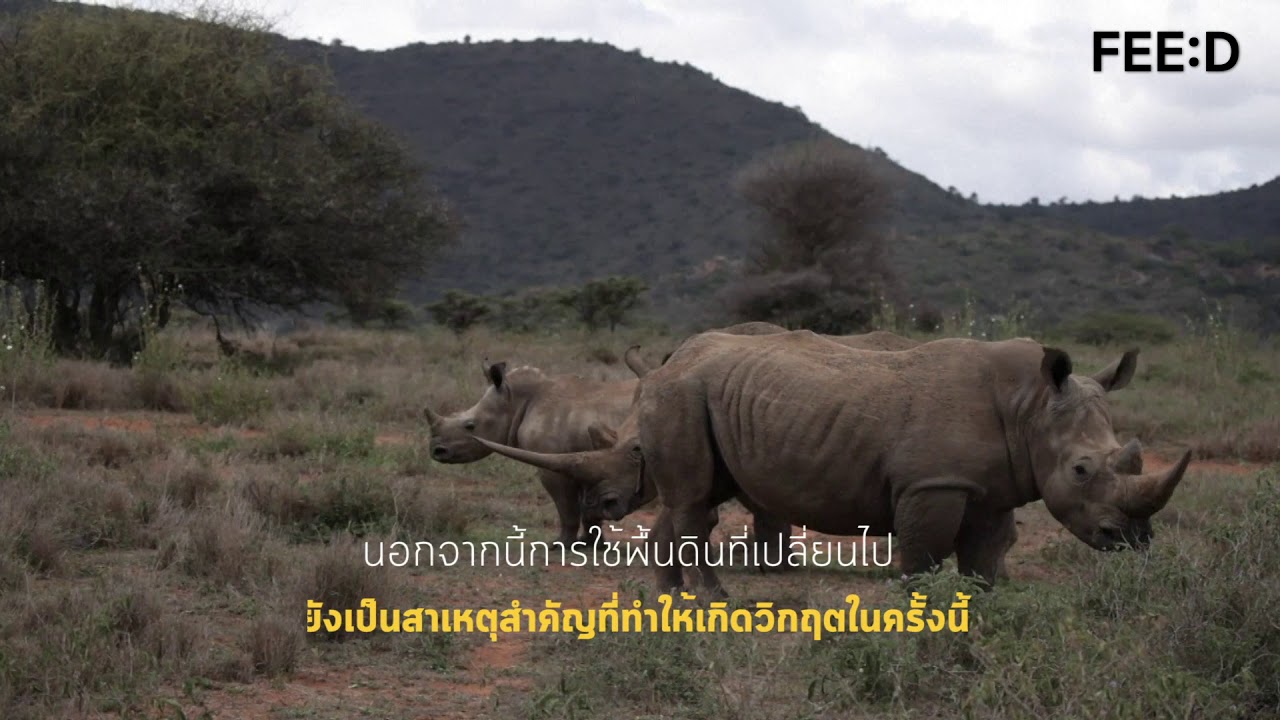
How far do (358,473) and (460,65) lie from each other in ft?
203

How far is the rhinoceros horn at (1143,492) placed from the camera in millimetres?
5861

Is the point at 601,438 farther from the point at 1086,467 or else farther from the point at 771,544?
the point at 1086,467

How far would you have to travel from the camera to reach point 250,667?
5.78 meters

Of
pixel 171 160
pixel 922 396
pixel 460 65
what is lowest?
pixel 922 396

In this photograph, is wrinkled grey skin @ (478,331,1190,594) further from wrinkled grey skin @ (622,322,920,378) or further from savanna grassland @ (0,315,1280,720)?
wrinkled grey skin @ (622,322,920,378)

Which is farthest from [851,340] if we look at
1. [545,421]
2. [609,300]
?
[609,300]

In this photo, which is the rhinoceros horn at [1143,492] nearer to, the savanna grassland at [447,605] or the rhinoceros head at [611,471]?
the savanna grassland at [447,605]

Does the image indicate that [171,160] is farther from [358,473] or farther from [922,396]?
[922,396]

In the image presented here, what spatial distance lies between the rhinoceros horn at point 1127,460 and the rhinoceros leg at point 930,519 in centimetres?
62

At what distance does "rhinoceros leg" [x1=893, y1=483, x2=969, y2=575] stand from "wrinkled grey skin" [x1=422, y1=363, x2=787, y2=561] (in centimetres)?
309

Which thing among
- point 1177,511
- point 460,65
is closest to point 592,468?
point 1177,511

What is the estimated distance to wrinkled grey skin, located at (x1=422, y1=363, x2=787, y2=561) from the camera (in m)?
9.45

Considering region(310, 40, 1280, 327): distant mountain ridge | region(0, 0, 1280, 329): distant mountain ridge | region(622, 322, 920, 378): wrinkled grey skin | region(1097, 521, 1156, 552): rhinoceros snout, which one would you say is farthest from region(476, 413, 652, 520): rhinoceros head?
region(310, 40, 1280, 327): distant mountain ridge

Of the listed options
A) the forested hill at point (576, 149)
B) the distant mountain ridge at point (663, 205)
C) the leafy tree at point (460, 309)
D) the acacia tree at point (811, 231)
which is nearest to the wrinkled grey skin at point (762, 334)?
the acacia tree at point (811, 231)
